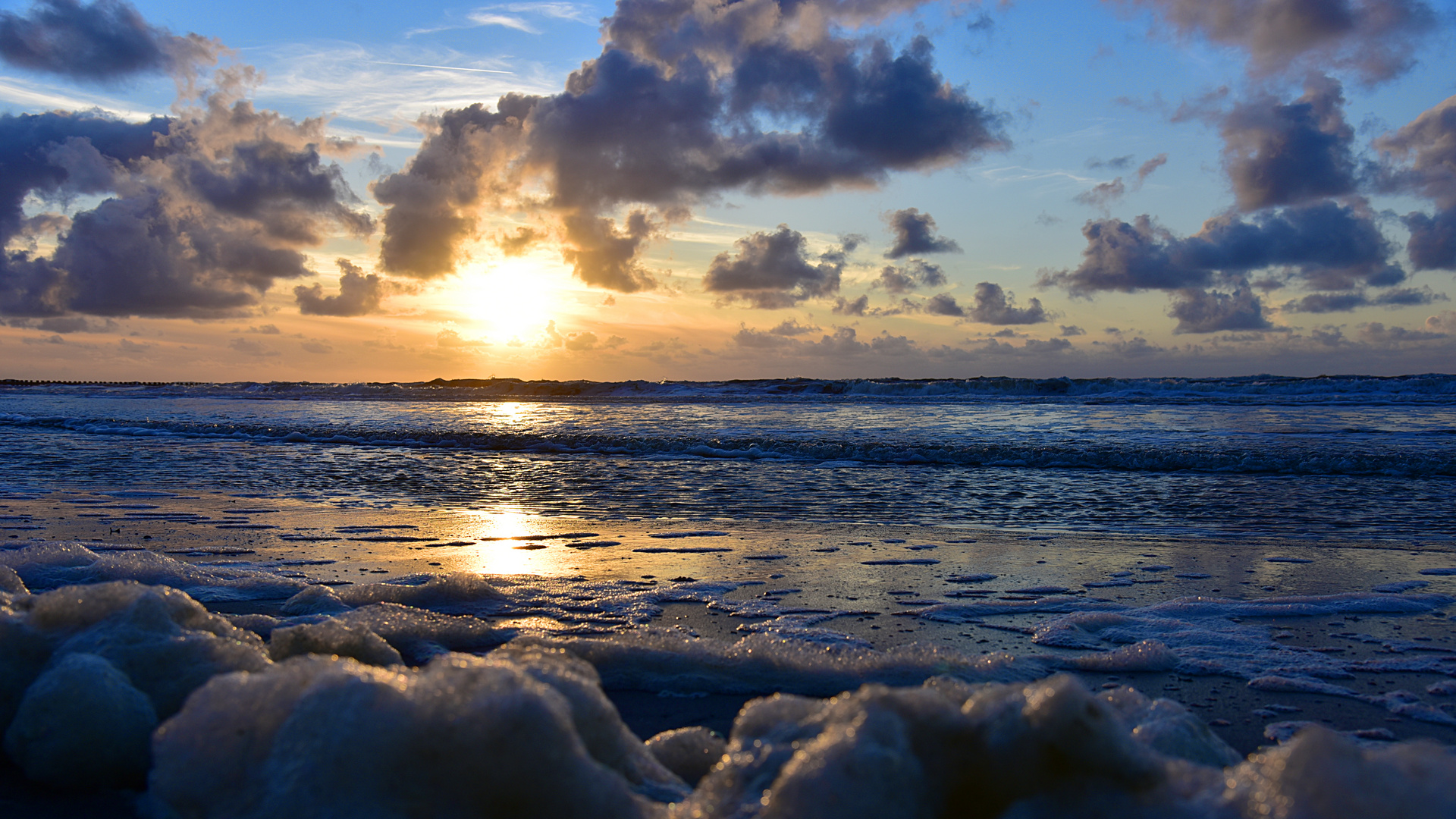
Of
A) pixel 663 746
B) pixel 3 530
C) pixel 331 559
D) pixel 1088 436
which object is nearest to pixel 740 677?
pixel 663 746

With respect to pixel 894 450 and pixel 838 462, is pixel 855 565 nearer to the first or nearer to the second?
pixel 838 462

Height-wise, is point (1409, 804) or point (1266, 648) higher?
point (1409, 804)

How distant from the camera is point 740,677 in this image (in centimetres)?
298

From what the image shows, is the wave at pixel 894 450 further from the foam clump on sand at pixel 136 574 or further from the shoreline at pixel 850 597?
the foam clump on sand at pixel 136 574

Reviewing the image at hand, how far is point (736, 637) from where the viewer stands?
350 centimetres

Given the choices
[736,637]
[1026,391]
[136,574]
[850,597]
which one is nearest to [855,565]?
[850,597]

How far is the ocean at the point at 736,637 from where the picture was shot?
1412mm

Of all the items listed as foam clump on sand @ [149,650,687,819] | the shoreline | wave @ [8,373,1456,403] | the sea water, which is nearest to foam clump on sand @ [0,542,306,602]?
the shoreline

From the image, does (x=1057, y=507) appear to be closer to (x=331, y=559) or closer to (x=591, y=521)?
(x=591, y=521)

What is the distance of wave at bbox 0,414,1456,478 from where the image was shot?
10.4 meters

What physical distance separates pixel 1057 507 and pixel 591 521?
166 inches

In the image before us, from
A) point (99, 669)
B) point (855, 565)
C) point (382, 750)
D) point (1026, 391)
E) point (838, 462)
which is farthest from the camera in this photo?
point (1026, 391)

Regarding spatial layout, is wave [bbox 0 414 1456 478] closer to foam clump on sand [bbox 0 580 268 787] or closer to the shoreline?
the shoreline

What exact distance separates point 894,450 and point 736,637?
9.52 meters
